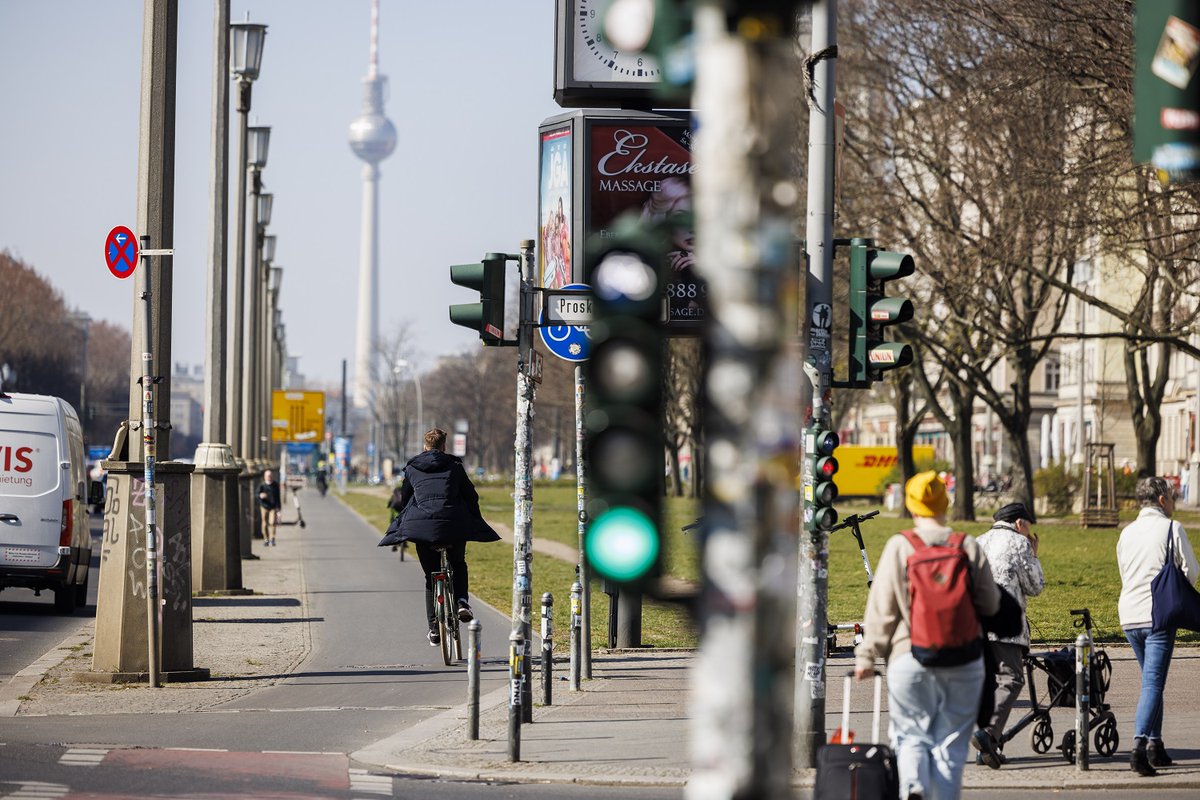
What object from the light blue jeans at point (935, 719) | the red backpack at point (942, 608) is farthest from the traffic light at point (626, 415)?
the light blue jeans at point (935, 719)

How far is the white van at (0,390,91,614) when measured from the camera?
20391 mm

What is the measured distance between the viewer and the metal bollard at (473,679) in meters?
10.6

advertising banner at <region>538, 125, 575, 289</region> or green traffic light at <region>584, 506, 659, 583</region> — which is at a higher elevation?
advertising banner at <region>538, 125, 575, 289</region>

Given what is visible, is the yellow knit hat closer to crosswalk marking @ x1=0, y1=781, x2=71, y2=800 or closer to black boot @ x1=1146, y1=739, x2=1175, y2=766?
black boot @ x1=1146, y1=739, x2=1175, y2=766

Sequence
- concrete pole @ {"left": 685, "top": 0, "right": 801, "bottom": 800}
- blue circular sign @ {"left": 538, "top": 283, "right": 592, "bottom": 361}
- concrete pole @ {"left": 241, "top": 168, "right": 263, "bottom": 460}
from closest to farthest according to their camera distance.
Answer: concrete pole @ {"left": 685, "top": 0, "right": 801, "bottom": 800}, blue circular sign @ {"left": 538, "top": 283, "right": 592, "bottom": 361}, concrete pole @ {"left": 241, "top": 168, "right": 263, "bottom": 460}

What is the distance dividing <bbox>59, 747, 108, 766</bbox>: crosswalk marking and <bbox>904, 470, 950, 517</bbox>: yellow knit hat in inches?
195

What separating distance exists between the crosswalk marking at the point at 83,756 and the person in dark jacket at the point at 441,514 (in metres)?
4.67

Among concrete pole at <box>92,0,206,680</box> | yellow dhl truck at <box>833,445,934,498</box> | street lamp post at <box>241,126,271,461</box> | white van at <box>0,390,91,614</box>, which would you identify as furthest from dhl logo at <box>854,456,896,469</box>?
concrete pole at <box>92,0,206,680</box>

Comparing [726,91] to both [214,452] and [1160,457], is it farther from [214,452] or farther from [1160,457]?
[1160,457]

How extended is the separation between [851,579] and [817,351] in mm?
17941

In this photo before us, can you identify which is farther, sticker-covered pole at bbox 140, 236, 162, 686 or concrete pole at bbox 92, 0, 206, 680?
concrete pole at bbox 92, 0, 206, 680

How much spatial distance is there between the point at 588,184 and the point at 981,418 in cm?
9779

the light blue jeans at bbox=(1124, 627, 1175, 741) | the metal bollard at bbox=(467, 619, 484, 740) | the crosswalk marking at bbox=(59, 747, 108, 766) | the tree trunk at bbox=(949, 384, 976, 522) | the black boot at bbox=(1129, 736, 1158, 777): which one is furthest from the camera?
the tree trunk at bbox=(949, 384, 976, 522)

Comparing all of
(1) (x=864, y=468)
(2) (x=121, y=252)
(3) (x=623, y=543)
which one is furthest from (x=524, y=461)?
(1) (x=864, y=468)
